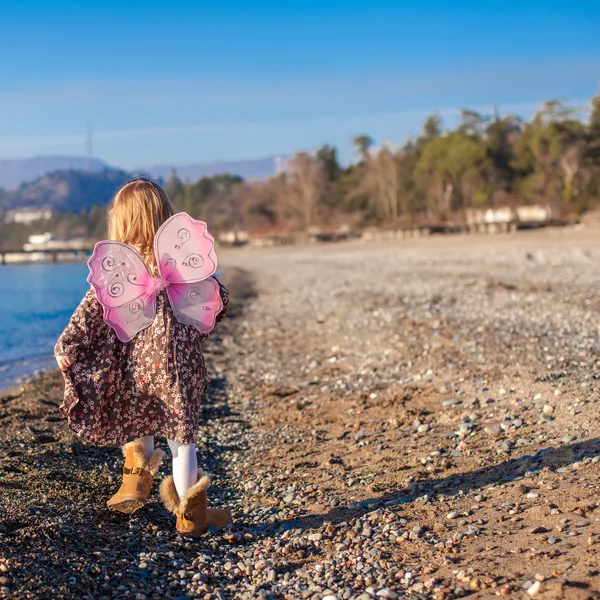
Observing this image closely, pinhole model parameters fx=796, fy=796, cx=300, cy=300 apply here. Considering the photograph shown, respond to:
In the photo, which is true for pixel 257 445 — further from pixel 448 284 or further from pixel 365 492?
pixel 448 284

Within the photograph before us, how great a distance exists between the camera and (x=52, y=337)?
54.0 feet

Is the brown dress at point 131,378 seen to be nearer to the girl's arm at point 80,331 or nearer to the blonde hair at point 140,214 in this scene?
the girl's arm at point 80,331

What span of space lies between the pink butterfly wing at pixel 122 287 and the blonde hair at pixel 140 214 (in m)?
0.11

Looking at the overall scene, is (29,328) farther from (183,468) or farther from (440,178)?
(440,178)

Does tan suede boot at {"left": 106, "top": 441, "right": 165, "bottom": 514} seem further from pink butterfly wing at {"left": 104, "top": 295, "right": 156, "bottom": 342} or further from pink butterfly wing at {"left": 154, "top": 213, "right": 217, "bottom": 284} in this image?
pink butterfly wing at {"left": 154, "top": 213, "right": 217, "bottom": 284}

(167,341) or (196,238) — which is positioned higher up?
→ (196,238)

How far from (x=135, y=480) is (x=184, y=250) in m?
1.26

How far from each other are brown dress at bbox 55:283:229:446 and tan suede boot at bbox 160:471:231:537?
0.25 meters

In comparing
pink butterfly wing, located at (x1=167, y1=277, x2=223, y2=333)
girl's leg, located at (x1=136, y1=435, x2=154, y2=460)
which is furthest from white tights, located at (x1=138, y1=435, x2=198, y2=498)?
pink butterfly wing, located at (x1=167, y1=277, x2=223, y2=333)

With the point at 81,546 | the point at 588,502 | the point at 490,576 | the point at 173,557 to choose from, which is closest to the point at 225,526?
the point at 173,557

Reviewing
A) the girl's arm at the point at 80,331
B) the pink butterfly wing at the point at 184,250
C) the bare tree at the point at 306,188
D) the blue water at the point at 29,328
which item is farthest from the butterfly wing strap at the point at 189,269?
the bare tree at the point at 306,188

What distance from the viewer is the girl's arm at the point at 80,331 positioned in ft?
13.0

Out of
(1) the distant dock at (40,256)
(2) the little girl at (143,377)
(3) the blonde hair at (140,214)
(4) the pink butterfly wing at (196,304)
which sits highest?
(1) the distant dock at (40,256)

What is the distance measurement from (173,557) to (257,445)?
7.80ft
